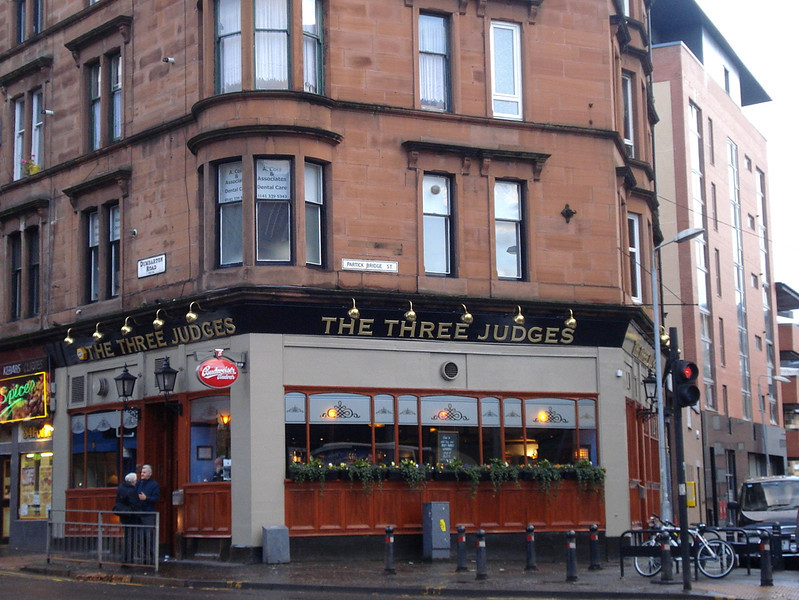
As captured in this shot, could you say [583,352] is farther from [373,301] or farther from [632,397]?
[373,301]

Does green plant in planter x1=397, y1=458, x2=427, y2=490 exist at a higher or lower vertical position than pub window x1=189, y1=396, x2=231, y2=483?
lower

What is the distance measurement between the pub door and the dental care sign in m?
3.51

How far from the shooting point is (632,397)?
94.6 feet

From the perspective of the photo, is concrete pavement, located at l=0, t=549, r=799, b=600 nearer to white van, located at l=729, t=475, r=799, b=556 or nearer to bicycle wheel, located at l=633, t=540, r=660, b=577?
bicycle wheel, located at l=633, t=540, r=660, b=577

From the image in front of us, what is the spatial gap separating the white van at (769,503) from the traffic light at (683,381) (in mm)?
7008

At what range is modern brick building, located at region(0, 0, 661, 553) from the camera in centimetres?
2447

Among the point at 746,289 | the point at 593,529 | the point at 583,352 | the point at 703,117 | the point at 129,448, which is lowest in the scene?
the point at 593,529

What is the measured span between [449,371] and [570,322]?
2973 millimetres

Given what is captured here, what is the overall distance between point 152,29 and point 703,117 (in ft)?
108

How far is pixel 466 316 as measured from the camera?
25.2m

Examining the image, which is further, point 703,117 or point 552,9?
point 703,117

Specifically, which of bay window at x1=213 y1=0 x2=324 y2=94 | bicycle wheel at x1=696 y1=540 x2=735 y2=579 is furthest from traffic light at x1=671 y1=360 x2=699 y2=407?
bay window at x1=213 y1=0 x2=324 y2=94

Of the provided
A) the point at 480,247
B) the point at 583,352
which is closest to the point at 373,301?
the point at 480,247

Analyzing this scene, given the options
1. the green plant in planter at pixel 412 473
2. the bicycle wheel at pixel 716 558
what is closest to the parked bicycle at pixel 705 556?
the bicycle wheel at pixel 716 558
